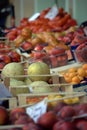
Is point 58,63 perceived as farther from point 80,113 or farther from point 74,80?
point 80,113

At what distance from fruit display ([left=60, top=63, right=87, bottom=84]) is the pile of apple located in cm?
131

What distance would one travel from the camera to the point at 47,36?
5234 millimetres

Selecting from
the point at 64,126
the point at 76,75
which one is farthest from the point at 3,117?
the point at 76,75

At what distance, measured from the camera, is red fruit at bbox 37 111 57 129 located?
6.14 ft

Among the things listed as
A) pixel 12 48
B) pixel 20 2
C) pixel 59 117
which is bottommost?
pixel 59 117

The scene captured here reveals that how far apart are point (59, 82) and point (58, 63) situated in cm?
79

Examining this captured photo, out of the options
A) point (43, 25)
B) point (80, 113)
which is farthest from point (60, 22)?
point (80, 113)

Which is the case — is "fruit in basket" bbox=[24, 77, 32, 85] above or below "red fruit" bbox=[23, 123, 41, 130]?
above

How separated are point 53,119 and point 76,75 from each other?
1.71 meters

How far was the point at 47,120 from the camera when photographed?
188 cm

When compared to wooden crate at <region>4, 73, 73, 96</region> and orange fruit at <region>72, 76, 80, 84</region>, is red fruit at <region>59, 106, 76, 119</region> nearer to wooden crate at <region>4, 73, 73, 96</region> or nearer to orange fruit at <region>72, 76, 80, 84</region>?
wooden crate at <region>4, 73, 73, 96</region>

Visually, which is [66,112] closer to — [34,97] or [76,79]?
[34,97]

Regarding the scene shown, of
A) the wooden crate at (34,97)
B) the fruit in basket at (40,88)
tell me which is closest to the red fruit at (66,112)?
the wooden crate at (34,97)

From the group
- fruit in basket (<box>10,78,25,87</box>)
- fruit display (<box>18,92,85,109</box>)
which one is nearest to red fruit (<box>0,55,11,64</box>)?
fruit in basket (<box>10,78,25,87</box>)
